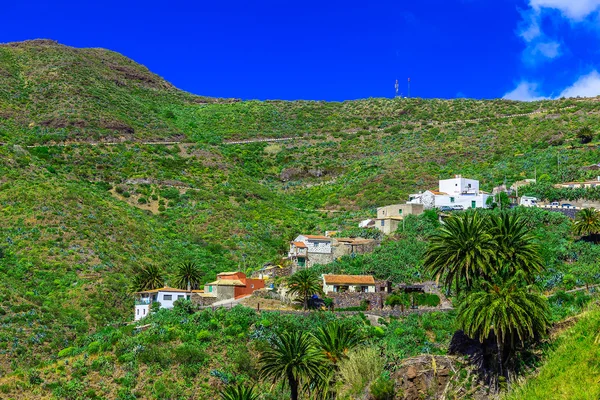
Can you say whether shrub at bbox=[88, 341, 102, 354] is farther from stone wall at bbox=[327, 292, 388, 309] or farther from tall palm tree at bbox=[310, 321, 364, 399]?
tall palm tree at bbox=[310, 321, 364, 399]

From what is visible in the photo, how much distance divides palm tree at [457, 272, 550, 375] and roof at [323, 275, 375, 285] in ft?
66.2

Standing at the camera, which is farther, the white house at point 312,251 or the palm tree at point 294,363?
the white house at point 312,251

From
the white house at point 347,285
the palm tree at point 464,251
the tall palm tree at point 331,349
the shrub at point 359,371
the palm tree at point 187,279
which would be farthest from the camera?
the palm tree at point 187,279

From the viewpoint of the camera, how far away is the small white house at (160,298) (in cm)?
5609

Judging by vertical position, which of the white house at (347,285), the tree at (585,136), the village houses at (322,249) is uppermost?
the tree at (585,136)

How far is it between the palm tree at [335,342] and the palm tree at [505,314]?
788 centimetres

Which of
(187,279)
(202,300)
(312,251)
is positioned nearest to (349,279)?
(312,251)

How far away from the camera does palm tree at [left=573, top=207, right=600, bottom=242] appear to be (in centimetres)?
5753

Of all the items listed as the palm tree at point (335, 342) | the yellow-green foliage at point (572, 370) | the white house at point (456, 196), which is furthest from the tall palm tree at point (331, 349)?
the white house at point (456, 196)

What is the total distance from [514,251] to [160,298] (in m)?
30.4

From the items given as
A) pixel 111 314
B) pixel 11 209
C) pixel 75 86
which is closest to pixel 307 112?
pixel 75 86

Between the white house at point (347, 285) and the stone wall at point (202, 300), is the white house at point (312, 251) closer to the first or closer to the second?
the white house at point (347, 285)

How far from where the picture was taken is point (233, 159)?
415ft

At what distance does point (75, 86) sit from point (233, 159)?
130ft
